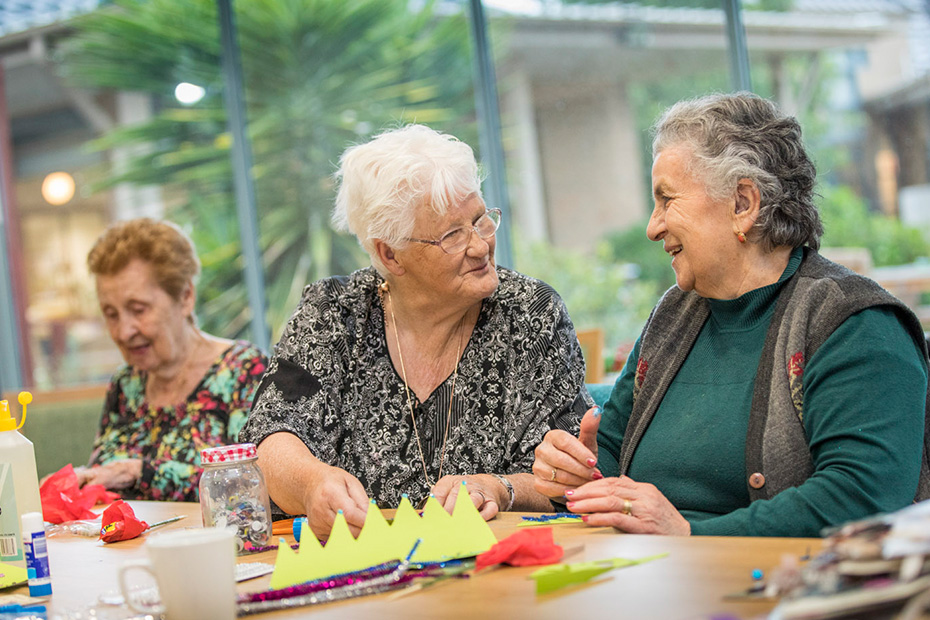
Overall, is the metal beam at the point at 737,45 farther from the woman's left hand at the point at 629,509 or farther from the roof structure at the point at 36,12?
the woman's left hand at the point at 629,509

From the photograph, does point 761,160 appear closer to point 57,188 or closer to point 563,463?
point 563,463

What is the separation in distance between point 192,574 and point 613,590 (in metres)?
0.44

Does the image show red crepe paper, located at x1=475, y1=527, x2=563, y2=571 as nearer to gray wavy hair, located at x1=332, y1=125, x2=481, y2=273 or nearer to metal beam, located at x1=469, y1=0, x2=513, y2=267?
gray wavy hair, located at x1=332, y1=125, x2=481, y2=273

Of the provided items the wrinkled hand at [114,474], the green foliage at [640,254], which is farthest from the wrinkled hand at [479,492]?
the green foliage at [640,254]

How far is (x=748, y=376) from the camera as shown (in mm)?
1606

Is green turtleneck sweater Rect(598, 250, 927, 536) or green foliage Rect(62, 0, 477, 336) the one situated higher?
green foliage Rect(62, 0, 477, 336)

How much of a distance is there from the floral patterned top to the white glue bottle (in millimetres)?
933

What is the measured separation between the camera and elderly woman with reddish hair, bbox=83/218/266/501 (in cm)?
254

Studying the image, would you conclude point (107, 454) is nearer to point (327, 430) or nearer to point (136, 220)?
point (136, 220)

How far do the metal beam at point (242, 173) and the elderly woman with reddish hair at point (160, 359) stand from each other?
8.41ft

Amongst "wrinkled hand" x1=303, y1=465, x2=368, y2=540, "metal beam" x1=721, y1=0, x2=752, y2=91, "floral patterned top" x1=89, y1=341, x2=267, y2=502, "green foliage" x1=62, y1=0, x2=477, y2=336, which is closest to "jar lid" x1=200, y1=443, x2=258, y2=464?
"wrinkled hand" x1=303, y1=465, x2=368, y2=540

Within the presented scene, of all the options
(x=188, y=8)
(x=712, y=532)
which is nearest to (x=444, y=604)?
(x=712, y=532)

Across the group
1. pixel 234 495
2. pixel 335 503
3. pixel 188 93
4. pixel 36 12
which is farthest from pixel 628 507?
pixel 36 12

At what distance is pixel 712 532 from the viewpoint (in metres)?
1.35
